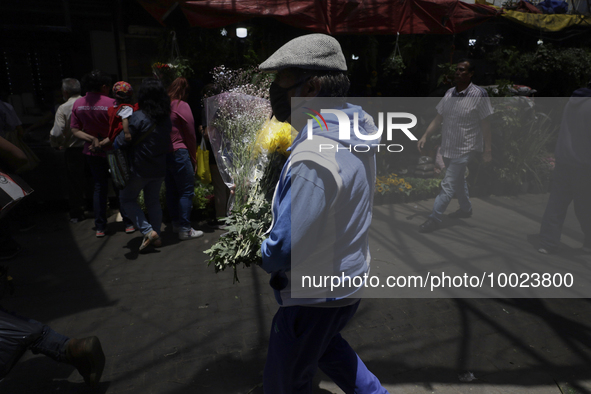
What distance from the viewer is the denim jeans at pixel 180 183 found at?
4.92 metres

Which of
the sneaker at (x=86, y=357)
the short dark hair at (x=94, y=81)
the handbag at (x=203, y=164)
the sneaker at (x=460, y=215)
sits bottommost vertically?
the sneaker at (x=460, y=215)

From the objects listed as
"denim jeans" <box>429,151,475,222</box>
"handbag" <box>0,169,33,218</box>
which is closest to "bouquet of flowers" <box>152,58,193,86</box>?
"handbag" <box>0,169,33,218</box>

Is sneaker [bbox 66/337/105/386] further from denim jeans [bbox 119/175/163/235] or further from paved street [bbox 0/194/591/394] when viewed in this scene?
denim jeans [bbox 119/175/163/235]

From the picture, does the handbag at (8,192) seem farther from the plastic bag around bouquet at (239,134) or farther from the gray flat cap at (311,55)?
the gray flat cap at (311,55)

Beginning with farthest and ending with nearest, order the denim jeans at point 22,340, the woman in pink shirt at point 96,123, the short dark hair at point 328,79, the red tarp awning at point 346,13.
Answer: the red tarp awning at point 346,13
the woman in pink shirt at point 96,123
the denim jeans at point 22,340
the short dark hair at point 328,79

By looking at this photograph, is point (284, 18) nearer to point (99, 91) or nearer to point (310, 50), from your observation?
point (99, 91)

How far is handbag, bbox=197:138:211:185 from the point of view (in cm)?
530

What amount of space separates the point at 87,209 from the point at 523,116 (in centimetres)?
799

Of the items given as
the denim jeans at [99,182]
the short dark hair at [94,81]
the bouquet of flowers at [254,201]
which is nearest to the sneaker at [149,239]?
the denim jeans at [99,182]

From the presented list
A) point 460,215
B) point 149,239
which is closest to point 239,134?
point 149,239

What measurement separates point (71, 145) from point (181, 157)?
5.86 ft

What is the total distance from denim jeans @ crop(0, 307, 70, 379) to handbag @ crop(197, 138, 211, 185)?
3.14 meters

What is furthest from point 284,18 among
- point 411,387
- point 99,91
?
point 411,387

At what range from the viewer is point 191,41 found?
6.11m
